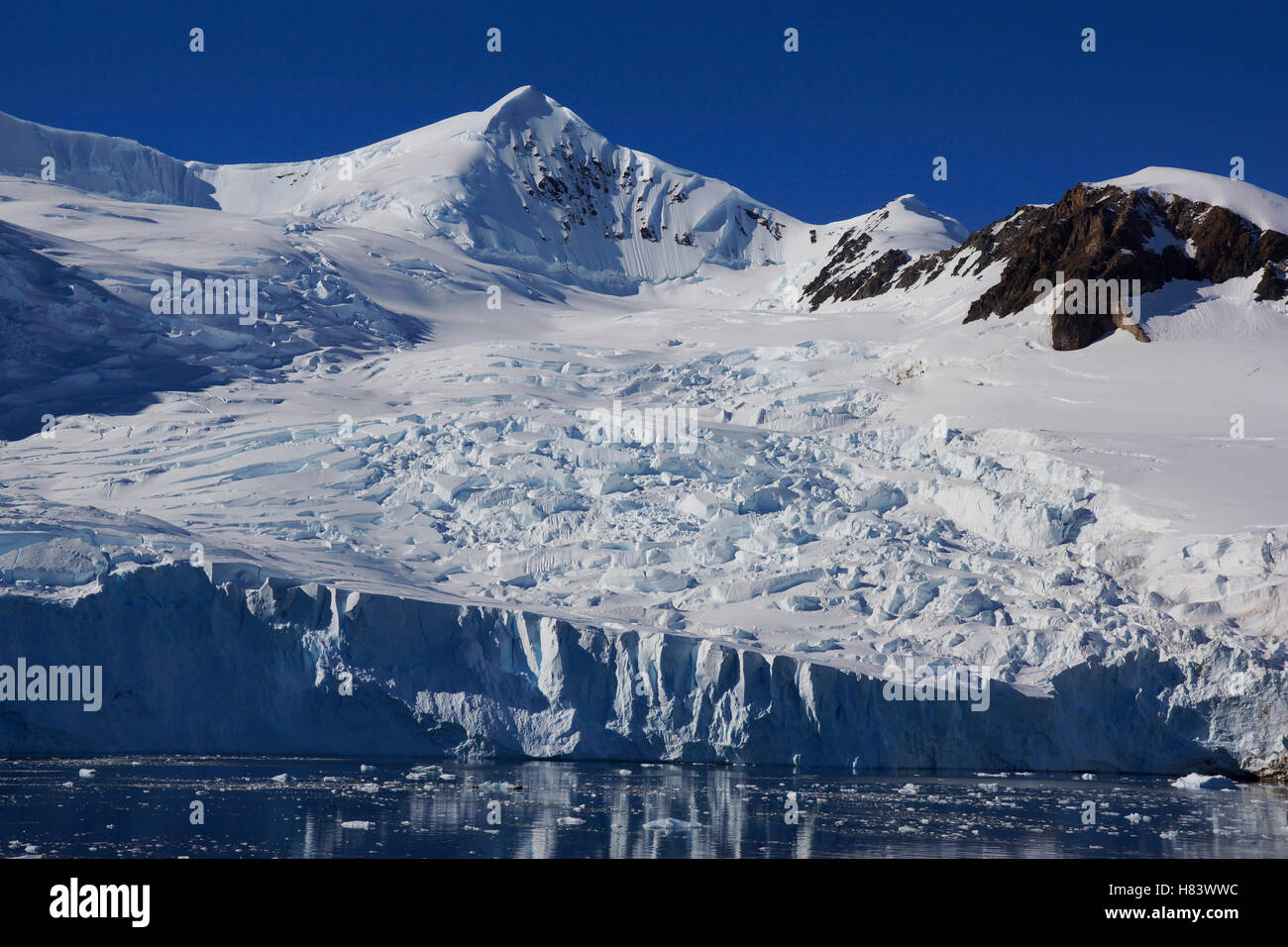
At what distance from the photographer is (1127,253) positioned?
4362 cm

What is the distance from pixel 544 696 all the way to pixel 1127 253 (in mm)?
29115

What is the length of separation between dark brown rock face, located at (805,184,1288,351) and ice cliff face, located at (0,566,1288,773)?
19.4 m

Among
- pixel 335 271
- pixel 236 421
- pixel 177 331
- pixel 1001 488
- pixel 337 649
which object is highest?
pixel 335 271

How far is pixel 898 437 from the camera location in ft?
115

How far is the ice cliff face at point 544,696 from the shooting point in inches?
899

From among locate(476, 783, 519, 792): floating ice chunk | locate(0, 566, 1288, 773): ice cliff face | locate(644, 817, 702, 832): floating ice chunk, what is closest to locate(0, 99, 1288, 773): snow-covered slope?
locate(0, 566, 1288, 773): ice cliff face

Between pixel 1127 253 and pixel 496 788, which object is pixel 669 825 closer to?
pixel 496 788

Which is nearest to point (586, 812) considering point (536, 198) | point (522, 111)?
point (536, 198)

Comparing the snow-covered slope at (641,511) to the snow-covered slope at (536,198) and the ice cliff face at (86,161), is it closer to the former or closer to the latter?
the snow-covered slope at (536,198)
